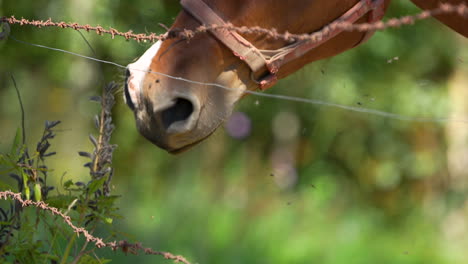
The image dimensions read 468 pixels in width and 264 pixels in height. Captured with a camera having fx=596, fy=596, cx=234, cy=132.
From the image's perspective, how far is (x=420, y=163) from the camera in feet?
14.6

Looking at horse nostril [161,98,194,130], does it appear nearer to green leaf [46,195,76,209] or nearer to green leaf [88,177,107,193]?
green leaf [88,177,107,193]

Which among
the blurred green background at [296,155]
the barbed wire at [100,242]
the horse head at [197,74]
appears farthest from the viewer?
the blurred green background at [296,155]

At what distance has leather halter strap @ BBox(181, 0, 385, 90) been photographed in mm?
1420

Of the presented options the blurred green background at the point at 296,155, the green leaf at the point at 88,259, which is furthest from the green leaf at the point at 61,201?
the blurred green background at the point at 296,155

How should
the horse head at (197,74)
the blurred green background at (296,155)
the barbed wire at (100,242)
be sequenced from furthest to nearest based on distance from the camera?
the blurred green background at (296,155)
the horse head at (197,74)
the barbed wire at (100,242)

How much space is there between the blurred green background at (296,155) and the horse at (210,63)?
1.52 metres

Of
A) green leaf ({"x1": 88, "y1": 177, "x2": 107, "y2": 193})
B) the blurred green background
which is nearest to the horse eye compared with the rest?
green leaf ({"x1": 88, "y1": 177, "x2": 107, "y2": 193})

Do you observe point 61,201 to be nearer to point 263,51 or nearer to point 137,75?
point 137,75

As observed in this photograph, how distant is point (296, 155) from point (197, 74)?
11.9 feet

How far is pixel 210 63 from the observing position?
1.42 meters

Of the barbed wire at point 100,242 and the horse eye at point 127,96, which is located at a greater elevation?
the horse eye at point 127,96

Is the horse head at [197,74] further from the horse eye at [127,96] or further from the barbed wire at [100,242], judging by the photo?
the barbed wire at [100,242]

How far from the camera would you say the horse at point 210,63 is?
137cm

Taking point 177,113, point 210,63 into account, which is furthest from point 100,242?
point 210,63
